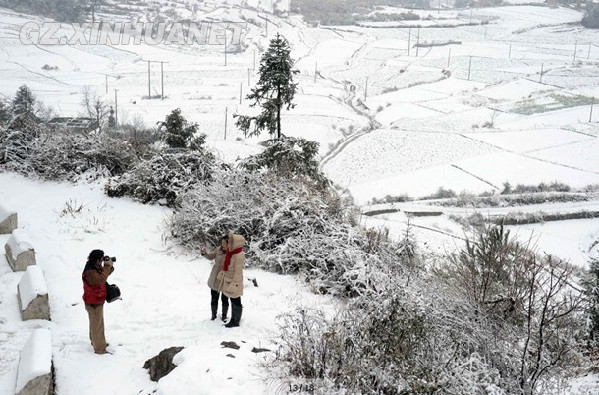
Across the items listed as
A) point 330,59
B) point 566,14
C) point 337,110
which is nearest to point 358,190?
point 337,110

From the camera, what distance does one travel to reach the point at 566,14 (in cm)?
14750

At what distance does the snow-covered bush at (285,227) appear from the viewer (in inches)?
386

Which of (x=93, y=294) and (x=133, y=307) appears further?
(x=133, y=307)

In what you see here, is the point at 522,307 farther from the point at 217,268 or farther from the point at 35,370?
the point at 35,370

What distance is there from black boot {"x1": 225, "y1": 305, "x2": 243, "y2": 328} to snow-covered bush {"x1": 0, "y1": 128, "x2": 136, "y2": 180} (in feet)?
27.9

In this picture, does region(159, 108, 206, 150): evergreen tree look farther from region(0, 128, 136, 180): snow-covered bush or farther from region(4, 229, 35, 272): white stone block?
region(4, 229, 35, 272): white stone block

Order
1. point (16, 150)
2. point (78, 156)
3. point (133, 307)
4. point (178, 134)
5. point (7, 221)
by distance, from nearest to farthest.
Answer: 1. point (133, 307)
2. point (7, 221)
3. point (78, 156)
4. point (16, 150)
5. point (178, 134)

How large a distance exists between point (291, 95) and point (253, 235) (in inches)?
210

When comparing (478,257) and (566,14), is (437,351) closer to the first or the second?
(478,257)

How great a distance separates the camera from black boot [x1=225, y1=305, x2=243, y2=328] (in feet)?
24.0

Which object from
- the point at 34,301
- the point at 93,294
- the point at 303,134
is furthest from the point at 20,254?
the point at 303,134

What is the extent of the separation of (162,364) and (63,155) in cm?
1027

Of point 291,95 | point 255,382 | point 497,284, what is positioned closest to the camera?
point 255,382

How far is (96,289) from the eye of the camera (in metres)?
6.45
